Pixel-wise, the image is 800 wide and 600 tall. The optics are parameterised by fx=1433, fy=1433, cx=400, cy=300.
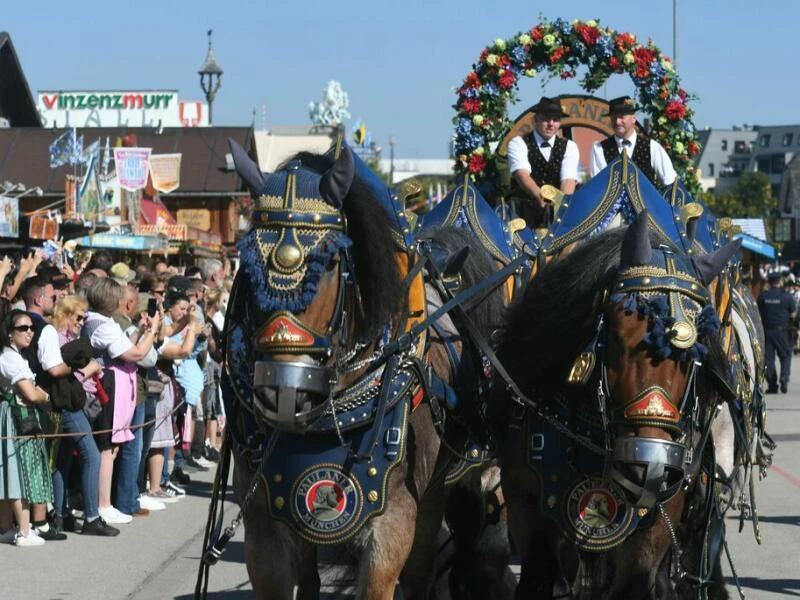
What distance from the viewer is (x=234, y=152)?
18.2 feet

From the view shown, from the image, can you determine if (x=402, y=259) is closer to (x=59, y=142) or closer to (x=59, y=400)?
(x=59, y=400)

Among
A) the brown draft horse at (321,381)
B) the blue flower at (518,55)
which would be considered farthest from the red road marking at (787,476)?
the brown draft horse at (321,381)

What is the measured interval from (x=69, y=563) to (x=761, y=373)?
458 cm

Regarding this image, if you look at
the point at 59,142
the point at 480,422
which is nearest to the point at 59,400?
the point at 480,422

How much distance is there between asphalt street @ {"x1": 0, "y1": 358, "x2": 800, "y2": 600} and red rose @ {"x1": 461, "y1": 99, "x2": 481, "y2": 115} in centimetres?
367

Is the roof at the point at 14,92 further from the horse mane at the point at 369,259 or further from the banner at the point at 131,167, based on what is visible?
the horse mane at the point at 369,259

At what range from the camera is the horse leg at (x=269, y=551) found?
5.34m

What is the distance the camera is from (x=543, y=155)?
9.47m

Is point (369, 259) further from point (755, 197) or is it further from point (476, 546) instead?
point (755, 197)

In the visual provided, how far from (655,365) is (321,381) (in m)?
1.33

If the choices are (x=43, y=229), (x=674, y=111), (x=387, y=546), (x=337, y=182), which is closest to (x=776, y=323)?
(x=43, y=229)

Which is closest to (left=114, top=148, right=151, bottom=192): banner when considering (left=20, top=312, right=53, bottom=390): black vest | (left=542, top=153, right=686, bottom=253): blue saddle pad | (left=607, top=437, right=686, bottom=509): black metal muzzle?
(left=20, top=312, right=53, bottom=390): black vest

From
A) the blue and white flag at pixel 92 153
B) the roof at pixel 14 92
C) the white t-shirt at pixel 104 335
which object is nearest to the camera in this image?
the white t-shirt at pixel 104 335

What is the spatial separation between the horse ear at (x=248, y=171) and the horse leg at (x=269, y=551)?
1.11 m
